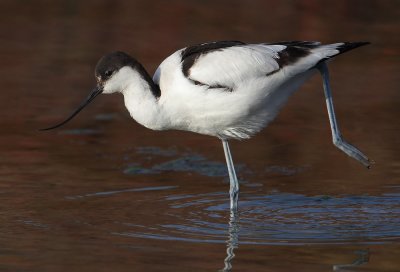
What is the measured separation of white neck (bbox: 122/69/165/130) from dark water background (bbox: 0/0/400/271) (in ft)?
1.81

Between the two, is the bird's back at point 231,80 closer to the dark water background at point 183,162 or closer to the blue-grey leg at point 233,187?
the blue-grey leg at point 233,187

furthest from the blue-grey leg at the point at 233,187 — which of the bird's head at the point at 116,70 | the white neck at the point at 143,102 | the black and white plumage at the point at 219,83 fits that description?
the bird's head at the point at 116,70

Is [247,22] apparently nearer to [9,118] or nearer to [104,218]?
[9,118]

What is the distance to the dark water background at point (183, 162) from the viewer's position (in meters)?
5.75

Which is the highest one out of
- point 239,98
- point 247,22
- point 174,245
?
point 247,22

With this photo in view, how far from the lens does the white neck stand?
6.45 meters

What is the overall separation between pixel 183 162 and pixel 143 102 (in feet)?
4.76

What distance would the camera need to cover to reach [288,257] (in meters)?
5.57

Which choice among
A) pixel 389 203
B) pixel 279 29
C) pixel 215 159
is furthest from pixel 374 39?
pixel 389 203

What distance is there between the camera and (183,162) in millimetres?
7871

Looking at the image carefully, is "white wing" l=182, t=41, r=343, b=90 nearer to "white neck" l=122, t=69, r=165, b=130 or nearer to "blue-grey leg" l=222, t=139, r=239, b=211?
"white neck" l=122, t=69, r=165, b=130

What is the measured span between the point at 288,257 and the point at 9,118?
4.13 m

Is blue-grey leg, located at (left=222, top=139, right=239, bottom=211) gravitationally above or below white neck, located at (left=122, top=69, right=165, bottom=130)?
below

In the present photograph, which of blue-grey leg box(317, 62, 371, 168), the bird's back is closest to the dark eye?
the bird's back
